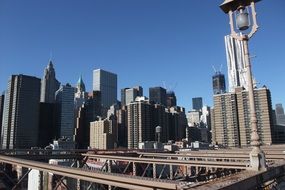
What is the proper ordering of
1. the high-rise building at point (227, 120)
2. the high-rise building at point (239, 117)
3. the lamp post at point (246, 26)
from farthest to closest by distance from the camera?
the high-rise building at point (227, 120), the high-rise building at point (239, 117), the lamp post at point (246, 26)

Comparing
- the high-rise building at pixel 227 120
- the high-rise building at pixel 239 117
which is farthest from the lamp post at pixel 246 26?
the high-rise building at pixel 227 120

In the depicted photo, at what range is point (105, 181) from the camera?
7.32m

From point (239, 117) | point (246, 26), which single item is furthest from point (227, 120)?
point (246, 26)

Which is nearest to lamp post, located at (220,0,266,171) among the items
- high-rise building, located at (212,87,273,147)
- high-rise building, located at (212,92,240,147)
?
high-rise building, located at (212,87,273,147)

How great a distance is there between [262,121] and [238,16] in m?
167

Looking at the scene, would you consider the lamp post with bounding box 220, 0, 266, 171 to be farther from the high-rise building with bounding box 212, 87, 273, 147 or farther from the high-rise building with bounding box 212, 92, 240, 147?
the high-rise building with bounding box 212, 92, 240, 147

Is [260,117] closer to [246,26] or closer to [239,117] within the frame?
[239,117]

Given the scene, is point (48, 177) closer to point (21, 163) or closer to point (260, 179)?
point (21, 163)

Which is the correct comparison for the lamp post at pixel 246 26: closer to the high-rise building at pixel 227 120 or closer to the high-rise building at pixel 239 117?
the high-rise building at pixel 239 117

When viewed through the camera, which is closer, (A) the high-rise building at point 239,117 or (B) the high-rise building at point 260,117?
(B) the high-rise building at point 260,117

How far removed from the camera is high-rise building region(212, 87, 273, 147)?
166m

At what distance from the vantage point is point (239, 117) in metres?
176

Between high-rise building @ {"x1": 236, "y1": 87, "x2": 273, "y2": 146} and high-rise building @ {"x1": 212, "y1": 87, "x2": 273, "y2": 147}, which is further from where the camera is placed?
high-rise building @ {"x1": 212, "y1": 87, "x2": 273, "y2": 147}

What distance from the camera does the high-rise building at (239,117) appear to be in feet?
543
